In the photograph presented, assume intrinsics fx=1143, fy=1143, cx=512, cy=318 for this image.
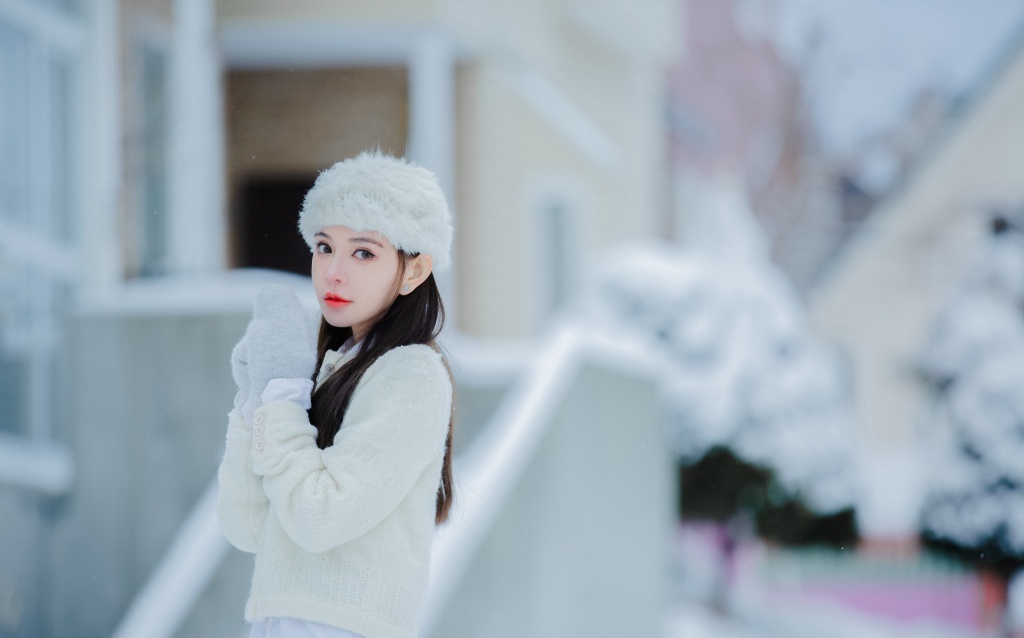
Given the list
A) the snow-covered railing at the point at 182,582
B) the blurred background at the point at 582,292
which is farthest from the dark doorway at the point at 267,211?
the snow-covered railing at the point at 182,582

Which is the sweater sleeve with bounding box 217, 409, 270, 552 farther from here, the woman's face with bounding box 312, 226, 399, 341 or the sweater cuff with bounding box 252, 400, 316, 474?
the woman's face with bounding box 312, 226, 399, 341

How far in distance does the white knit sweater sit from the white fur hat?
5.5 inches

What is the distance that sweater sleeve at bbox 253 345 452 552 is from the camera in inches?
50.2

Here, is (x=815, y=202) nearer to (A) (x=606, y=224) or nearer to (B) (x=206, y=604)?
(A) (x=606, y=224)

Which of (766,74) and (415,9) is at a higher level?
(766,74)

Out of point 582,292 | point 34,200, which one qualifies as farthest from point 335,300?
point 582,292

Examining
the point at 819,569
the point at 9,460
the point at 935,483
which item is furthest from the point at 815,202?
the point at 9,460

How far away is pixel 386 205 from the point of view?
4.58 feet

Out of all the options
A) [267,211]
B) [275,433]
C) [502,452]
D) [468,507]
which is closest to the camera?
[275,433]

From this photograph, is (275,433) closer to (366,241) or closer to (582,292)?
(366,241)

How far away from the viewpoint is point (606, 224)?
29.6 ft

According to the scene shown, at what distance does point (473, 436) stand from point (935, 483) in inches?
194

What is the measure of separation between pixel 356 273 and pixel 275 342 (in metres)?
0.14

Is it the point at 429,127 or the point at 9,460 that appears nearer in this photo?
the point at 9,460
